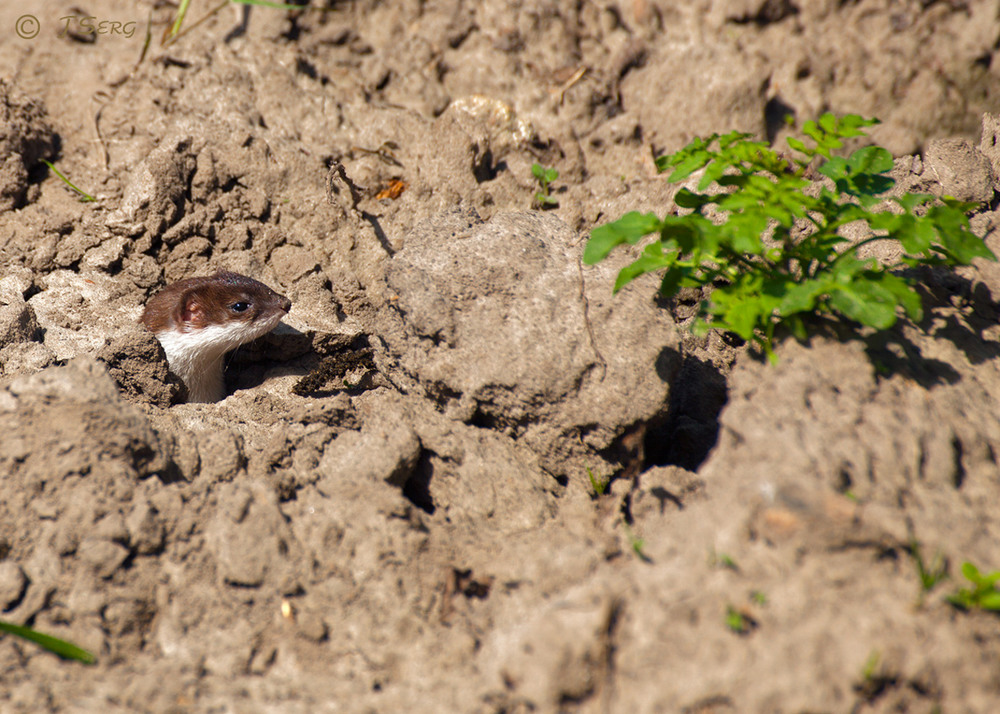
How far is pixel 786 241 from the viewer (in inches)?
108

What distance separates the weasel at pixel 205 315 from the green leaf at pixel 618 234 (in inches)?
96.1

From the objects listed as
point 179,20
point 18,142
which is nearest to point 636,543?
point 18,142

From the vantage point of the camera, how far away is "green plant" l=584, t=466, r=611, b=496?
313 cm

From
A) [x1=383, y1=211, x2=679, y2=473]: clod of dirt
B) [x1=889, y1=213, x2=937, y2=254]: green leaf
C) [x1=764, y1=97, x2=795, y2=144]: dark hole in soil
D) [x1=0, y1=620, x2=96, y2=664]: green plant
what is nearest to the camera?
[x1=0, y1=620, x2=96, y2=664]: green plant

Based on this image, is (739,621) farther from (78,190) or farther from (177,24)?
(177,24)

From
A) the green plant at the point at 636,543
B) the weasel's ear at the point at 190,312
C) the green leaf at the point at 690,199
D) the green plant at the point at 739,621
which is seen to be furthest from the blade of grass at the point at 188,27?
the green plant at the point at 739,621

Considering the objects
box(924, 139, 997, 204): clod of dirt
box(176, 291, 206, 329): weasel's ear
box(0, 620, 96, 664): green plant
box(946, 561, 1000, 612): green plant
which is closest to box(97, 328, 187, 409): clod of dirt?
box(176, 291, 206, 329): weasel's ear

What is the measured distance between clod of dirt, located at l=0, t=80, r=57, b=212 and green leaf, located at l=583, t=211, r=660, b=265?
418 centimetres

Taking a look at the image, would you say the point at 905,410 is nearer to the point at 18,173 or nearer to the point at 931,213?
the point at 931,213

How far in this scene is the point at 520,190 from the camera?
189 inches

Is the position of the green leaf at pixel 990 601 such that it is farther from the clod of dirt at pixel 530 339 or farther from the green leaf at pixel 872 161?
the green leaf at pixel 872 161

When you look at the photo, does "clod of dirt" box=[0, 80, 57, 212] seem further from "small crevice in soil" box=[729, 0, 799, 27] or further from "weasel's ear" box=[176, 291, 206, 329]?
"small crevice in soil" box=[729, 0, 799, 27]

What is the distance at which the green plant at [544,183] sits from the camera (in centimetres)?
476

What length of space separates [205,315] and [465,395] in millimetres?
1930
